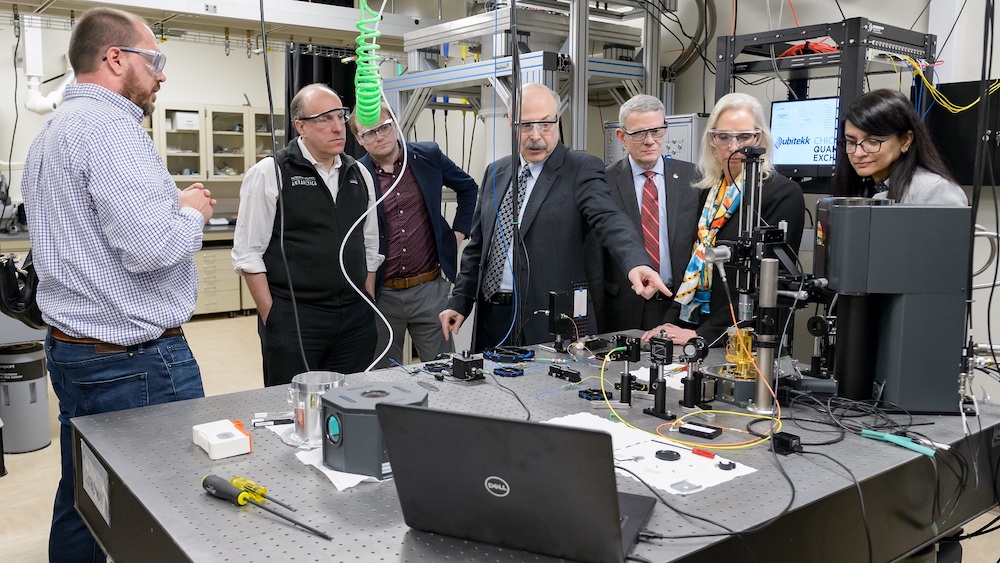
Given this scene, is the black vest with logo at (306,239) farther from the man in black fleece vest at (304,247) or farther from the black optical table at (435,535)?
the black optical table at (435,535)

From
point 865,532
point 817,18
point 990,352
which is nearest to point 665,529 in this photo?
point 865,532

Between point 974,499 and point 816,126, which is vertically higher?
point 816,126

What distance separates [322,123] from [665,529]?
1.85 metres

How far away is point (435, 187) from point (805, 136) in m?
1.57

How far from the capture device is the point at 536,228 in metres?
2.46

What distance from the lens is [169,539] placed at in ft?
→ 3.42

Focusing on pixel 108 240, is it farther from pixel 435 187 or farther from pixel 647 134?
pixel 647 134

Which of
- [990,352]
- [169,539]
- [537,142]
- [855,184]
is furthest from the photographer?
[537,142]

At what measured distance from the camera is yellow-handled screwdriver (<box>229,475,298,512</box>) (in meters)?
1.13

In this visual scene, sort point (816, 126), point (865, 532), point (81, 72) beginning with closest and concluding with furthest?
point (865, 532)
point (81, 72)
point (816, 126)

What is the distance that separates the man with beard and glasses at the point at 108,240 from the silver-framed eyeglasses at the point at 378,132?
1110 millimetres

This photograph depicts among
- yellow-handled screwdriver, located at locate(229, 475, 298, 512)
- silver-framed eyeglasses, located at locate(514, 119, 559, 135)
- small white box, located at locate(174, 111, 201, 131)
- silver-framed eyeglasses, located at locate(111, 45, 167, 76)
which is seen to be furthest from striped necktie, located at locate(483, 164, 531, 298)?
small white box, located at locate(174, 111, 201, 131)

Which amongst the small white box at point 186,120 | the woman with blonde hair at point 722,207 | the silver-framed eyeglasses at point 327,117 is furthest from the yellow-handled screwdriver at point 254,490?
the small white box at point 186,120

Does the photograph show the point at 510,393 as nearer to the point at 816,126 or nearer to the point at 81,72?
the point at 81,72
